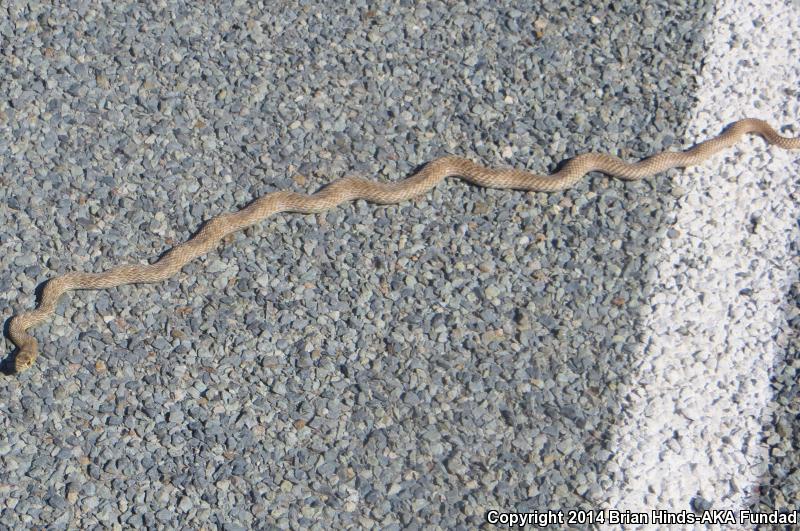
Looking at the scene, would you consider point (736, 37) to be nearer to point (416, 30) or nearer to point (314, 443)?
point (416, 30)

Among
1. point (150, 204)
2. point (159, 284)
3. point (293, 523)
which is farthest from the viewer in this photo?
point (150, 204)

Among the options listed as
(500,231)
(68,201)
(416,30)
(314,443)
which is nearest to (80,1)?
(68,201)

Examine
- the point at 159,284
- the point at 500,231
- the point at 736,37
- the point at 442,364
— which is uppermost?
the point at 736,37

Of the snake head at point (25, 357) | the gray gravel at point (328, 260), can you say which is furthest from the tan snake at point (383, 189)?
the snake head at point (25, 357)

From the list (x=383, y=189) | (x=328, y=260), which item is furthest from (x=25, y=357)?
(x=383, y=189)

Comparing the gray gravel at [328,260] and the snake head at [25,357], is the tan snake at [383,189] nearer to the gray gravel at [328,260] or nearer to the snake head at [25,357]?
the gray gravel at [328,260]

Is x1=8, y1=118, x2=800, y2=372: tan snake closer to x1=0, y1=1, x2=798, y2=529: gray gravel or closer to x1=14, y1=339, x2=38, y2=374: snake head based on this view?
x1=0, y1=1, x2=798, y2=529: gray gravel

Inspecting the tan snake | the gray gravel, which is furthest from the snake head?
the tan snake
